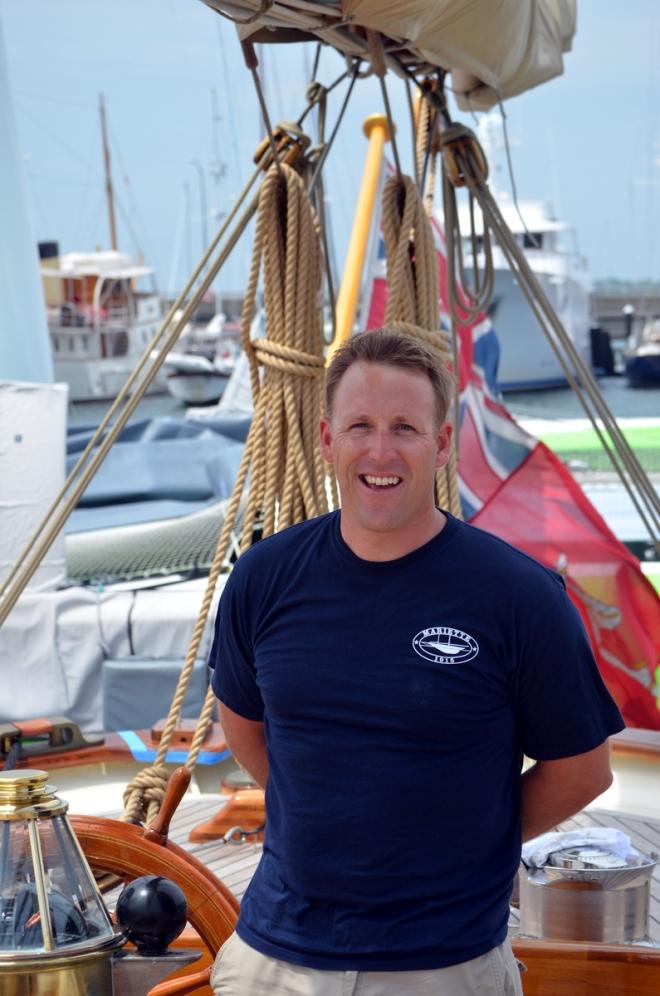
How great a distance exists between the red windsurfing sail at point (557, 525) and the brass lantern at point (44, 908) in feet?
15.6

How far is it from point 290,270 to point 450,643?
6.84ft

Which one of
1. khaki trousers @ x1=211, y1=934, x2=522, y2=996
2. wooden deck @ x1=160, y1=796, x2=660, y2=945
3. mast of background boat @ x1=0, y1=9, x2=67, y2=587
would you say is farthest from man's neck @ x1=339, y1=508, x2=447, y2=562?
mast of background boat @ x1=0, y1=9, x2=67, y2=587

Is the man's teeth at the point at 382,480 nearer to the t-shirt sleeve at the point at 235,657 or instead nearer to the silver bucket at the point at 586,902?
Result: the t-shirt sleeve at the point at 235,657

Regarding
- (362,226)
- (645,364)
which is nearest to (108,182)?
(645,364)

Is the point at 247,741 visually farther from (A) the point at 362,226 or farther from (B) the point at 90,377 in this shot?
(B) the point at 90,377

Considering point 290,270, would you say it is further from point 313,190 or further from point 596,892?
point 596,892

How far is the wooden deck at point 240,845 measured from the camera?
12.2 ft

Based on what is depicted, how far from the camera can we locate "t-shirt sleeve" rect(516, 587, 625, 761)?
1806 mm

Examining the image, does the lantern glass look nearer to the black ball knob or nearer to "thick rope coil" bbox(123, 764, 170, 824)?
the black ball knob

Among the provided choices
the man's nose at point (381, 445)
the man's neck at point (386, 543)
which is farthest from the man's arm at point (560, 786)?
the man's nose at point (381, 445)

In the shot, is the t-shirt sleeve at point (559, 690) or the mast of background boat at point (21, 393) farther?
the mast of background boat at point (21, 393)

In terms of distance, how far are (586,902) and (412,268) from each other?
70.6 inches

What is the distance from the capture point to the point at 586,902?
297 centimetres

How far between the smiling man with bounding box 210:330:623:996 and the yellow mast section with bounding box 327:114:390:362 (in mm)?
5340
